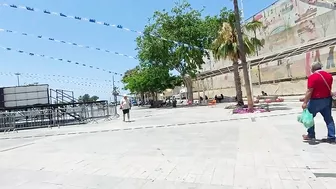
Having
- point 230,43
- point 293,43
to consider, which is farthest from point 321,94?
point 293,43

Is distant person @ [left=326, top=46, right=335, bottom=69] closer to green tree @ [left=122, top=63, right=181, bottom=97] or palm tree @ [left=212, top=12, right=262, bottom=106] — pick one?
palm tree @ [left=212, top=12, right=262, bottom=106]

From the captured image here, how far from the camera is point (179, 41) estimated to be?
34250 mm

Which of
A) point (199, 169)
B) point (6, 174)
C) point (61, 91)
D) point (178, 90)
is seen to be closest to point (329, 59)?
point (61, 91)

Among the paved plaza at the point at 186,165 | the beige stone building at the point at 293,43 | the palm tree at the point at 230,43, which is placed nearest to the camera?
the paved plaza at the point at 186,165

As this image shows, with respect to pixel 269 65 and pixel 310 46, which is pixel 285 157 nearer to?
pixel 310 46

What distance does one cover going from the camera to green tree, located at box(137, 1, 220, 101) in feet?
112

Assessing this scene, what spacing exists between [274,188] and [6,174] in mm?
4850

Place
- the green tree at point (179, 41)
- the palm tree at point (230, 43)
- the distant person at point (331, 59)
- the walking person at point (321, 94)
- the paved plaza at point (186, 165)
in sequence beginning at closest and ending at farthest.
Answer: the paved plaza at point (186, 165), the walking person at point (321, 94), the palm tree at point (230, 43), the distant person at point (331, 59), the green tree at point (179, 41)

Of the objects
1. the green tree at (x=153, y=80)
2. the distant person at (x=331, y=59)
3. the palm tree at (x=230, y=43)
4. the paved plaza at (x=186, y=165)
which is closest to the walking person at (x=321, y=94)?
the paved plaza at (x=186, y=165)

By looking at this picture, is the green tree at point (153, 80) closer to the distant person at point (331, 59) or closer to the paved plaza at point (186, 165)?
the distant person at point (331, 59)

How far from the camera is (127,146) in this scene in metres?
8.41

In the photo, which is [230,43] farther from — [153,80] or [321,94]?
[153,80]

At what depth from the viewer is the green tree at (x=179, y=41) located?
34188 mm

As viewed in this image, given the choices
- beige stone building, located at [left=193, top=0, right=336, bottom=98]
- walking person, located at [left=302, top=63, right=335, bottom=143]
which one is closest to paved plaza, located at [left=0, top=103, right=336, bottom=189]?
walking person, located at [left=302, top=63, right=335, bottom=143]
